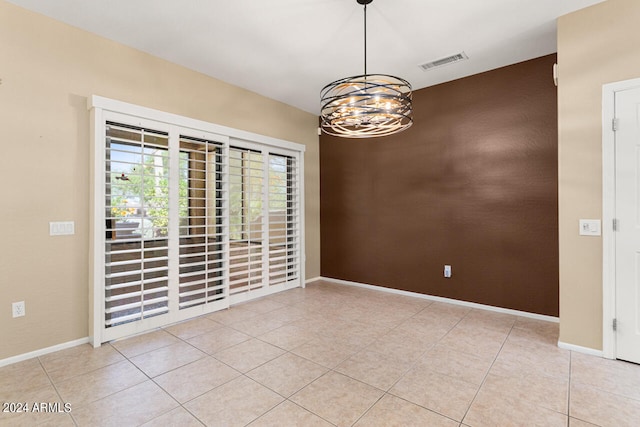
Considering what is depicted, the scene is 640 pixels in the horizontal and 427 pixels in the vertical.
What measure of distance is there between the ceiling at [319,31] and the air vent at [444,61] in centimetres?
6

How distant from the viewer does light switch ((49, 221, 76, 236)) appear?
2691 millimetres

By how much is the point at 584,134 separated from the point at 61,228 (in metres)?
4.59

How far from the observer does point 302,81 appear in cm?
400

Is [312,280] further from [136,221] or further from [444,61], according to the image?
[444,61]

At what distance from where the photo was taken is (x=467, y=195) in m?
3.87

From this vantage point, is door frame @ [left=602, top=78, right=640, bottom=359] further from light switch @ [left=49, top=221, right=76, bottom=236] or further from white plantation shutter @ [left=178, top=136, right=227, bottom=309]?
light switch @ [left=49, top=221, right=76, bottom=236]

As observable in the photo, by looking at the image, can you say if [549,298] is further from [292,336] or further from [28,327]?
[28,327]

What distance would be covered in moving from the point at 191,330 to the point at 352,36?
11.0 feet

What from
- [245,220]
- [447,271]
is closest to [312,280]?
[245,220]

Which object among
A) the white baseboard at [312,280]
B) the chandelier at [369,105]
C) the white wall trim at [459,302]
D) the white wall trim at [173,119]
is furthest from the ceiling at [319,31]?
the white baseboard at [312,280]

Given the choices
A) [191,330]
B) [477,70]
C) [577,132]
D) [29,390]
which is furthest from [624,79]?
[29,390]

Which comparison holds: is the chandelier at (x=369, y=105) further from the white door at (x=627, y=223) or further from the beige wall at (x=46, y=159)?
the beige wall at (x=46, y=159)

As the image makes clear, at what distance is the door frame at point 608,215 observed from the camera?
98.1 inches

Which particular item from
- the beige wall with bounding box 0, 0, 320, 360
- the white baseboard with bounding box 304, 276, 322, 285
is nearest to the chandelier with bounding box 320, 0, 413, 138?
the beige wall with bounding box 0, 0, 320, 360
